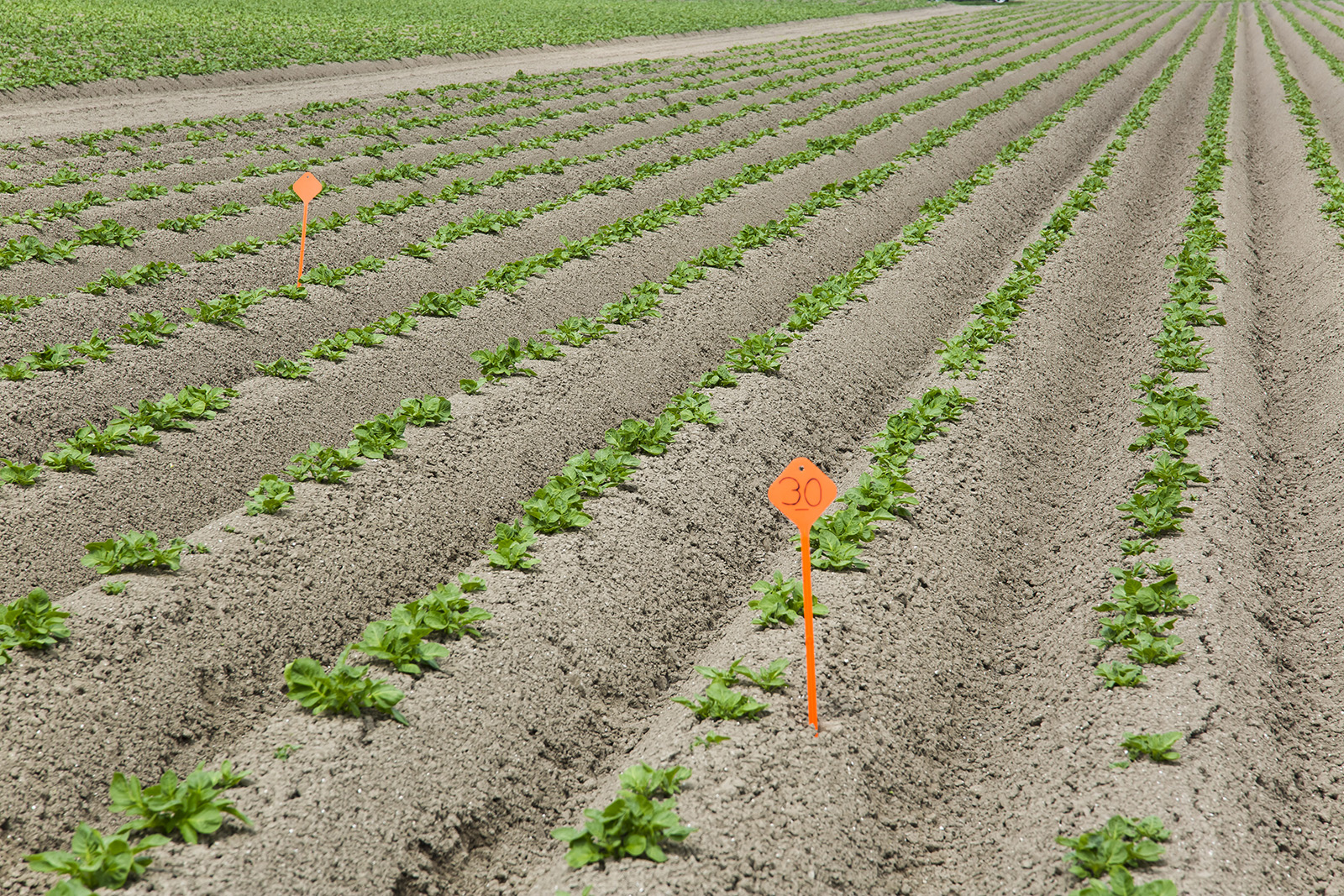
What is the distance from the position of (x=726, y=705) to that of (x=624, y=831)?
915 millimetres

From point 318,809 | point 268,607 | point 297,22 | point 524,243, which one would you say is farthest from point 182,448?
point 297,22

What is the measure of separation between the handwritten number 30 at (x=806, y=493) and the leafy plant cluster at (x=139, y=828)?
2879 millimetres

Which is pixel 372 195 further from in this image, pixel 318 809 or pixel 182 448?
pixel 318 809

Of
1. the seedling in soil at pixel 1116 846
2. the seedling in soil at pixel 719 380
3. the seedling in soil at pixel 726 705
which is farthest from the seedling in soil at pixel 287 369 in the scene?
the seedling in soil at pixel 1116 846

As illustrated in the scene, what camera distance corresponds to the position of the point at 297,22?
35688 mm

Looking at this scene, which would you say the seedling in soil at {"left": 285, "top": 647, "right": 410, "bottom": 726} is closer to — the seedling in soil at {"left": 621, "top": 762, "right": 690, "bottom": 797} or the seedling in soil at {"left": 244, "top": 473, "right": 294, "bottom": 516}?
the seedling in soil at {"left": 621, "top": 762, "right": 690, "bottom": 797}

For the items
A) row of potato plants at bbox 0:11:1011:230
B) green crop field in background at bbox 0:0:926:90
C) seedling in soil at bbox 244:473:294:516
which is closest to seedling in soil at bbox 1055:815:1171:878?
seedling in soil at bbox 244:473:294:516

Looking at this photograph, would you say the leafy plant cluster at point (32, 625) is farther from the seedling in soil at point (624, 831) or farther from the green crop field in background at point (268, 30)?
the green crop field in background at point (268, 30)

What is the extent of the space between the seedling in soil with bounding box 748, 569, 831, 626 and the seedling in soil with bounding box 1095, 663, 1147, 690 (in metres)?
1.54

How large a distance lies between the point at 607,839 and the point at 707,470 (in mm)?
3562

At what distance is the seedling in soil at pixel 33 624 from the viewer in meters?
4.81

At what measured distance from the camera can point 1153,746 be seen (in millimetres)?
4449

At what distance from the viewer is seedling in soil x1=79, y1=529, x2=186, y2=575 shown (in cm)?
552

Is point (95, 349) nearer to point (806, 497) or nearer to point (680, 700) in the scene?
point (680, 700)
